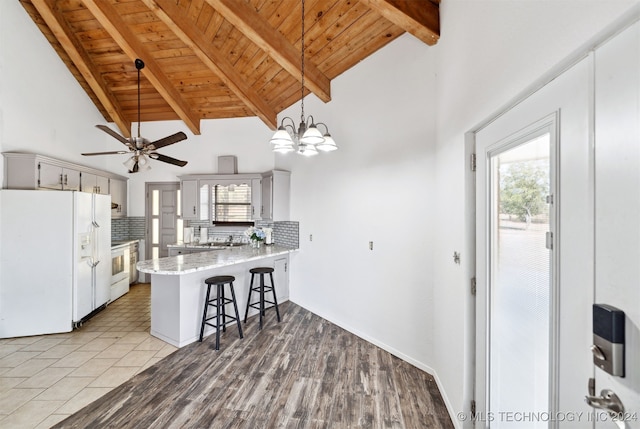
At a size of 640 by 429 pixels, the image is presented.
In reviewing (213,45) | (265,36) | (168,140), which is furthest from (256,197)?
(265,36)

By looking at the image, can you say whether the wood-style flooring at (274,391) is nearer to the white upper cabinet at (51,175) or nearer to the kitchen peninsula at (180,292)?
the kitchen peninsula at (180,292)

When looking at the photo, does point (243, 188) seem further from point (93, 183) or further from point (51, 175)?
point (51, 175)

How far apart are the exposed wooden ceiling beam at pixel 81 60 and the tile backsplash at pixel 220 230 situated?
1817mm

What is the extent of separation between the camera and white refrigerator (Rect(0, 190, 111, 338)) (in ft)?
10.6

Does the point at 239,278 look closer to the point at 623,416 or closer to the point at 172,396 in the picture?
the point at 172,396

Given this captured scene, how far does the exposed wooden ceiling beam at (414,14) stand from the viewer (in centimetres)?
218

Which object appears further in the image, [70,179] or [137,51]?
[70,179]

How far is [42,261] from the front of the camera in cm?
334

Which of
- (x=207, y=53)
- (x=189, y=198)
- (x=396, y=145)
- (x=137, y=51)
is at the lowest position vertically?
(x=189, y=198)

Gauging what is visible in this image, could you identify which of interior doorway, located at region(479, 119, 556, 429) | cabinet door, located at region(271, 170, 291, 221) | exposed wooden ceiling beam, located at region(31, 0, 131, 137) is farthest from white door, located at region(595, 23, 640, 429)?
exposed wooden ceiling beam, located at region(31, 0, 131, 137)

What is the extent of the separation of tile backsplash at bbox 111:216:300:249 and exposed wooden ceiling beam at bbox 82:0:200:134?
2060 mm

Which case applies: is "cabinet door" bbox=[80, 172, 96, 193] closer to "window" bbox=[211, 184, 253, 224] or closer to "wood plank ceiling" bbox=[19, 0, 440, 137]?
"wood plank ceiling" bbox=[19, 0, 440, 137]

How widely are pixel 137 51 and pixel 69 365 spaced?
4072 millimetres

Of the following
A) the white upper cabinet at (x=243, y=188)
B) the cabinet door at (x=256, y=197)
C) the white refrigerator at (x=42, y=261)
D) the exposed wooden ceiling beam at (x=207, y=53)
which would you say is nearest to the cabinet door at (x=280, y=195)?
the white upper cabinet at (x=243, y=188)
